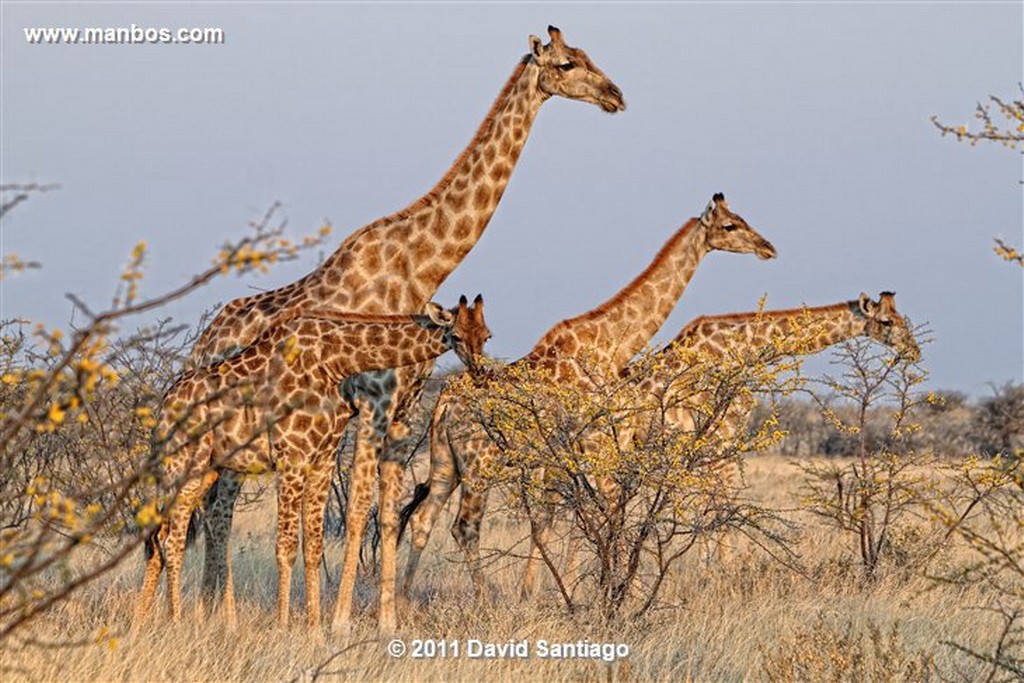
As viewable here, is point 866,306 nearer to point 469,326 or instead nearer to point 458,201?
point 458,201

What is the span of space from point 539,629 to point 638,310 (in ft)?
13.4

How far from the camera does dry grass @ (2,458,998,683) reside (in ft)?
26.5

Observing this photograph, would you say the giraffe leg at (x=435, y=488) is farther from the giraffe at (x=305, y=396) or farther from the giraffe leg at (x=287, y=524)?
the giraffe leg at (x=287, y=524)

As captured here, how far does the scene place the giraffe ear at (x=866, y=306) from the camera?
46.3 ft

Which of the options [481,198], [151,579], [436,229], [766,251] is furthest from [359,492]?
[766,251]

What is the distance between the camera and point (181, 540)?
9.73 metres

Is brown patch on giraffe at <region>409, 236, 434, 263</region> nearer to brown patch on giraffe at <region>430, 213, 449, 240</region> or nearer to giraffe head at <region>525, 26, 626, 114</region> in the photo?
brown patch on giraffe at <region>430, 213, 449, 240</region>

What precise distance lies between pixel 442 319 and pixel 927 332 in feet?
16.9

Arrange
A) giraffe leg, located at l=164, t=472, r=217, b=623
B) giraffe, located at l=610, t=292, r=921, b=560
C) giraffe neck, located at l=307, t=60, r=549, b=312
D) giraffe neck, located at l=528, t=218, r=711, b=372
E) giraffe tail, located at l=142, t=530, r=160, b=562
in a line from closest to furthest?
giraffe tail, located at l=142, t=530, r=160, b=562 → giraffe leg, located at l=164, t=472, r=217, b=623 → giraffe neck, located at l=307, t=60, r=549, b=312 → giraffe neck, located at l=528, t=218, r=711, b=372 → giraffe, located at l=610, t=292, r=921, b=560

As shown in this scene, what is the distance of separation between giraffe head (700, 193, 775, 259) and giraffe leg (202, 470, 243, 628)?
17.5 feet

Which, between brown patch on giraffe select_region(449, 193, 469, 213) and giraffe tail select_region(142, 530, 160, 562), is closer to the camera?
giraffe tail select_region(142, 530, 160, 562)

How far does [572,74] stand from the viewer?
11.3 meters

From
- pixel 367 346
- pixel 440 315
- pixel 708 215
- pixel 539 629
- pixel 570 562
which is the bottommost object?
pixel 539 629

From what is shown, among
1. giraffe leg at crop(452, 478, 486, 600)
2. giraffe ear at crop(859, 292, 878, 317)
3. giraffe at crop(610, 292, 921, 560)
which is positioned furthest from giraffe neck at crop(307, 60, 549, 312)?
giraffe ear at crop(859, 292, 878, 317)
